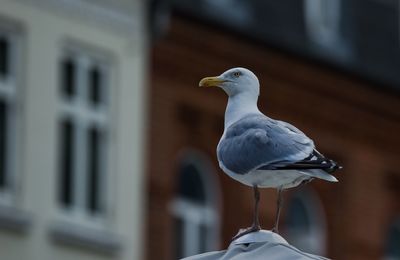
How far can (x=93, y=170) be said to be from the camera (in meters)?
24.1

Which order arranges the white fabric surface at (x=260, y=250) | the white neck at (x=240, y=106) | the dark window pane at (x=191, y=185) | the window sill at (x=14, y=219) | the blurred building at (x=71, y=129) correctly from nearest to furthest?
1. the white fabric surface at (x=260, y=250)
2. the white neck at (x=240, y=106)
3. the window sill at (x=14, y=219)
4. the blurred building at (x=71, y=129)
5. the dark window pane at (x=191, y=185)

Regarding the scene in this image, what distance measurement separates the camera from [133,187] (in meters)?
24.5

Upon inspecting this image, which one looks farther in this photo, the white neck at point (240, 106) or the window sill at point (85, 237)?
the window sill at point (85, 237)

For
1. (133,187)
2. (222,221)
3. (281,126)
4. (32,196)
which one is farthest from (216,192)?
(281,126)

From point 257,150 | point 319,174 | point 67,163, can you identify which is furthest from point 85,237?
point 319,174

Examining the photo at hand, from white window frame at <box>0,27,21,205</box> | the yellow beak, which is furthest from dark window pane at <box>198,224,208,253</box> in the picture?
the yellow beak

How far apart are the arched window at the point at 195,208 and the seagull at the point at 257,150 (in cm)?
1793

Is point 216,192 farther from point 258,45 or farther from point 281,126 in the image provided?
point 281,126

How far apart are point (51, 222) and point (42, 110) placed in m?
1.14

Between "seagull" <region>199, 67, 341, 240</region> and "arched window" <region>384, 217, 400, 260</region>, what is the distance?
21.5 metres

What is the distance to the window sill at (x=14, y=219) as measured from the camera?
22.7m

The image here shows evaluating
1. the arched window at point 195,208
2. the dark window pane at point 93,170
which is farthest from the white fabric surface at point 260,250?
the arched window at point 195,208

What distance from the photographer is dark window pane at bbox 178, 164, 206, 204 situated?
2595 cm

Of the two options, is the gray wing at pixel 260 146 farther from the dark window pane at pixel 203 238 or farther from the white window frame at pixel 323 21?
the white window frame at pixel 323 21
